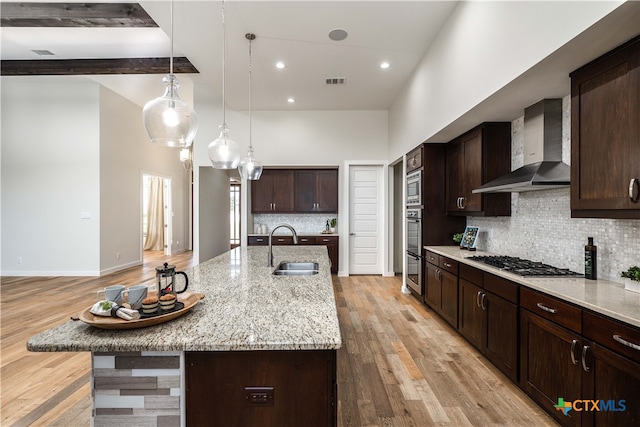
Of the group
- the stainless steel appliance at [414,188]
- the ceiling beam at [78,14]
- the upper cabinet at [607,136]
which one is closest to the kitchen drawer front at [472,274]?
the upper cabinet at [607,136]

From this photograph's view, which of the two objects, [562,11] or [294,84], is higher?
[294,84]

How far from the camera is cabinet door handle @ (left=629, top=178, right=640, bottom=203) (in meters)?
1.58

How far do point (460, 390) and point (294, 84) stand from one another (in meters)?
4.53

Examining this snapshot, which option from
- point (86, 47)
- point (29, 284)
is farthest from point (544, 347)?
point (29, 284)

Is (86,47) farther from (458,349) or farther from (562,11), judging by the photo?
(458,349)

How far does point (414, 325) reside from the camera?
11.8 ft

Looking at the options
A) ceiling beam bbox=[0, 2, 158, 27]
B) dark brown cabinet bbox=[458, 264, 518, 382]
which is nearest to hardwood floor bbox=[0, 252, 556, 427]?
dark brown cabinet bbox=[458, 264, 518, 382]

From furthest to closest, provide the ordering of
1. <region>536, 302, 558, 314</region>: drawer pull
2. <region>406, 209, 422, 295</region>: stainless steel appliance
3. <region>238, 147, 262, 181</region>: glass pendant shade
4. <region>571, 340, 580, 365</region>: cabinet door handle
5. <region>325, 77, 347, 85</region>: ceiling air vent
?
<region>325, 77, 347, 85</region>: ceiling air vent < <region>406, 209, 422, 295</region>: stainless steel appliance < <region>238, 147, 262, 181</region>: glass pendant shade < <region>536, 302, 558, 314</region>: drawer pull < <region>571, 340, 580, 365</region>: cabinet door handle

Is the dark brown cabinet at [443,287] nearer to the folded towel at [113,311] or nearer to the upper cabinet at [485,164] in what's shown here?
the upper cabinet at [485,164]

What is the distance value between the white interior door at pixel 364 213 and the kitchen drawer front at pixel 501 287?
3.66 m

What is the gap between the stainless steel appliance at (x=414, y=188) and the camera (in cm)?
442

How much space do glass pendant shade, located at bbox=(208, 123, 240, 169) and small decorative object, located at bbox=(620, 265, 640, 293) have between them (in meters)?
2.91

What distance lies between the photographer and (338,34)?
11.3 feet

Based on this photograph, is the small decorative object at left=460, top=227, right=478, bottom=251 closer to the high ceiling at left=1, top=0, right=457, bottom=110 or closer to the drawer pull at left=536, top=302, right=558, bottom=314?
the drawer pull at left=536, top=302, right=558, bottom=314
